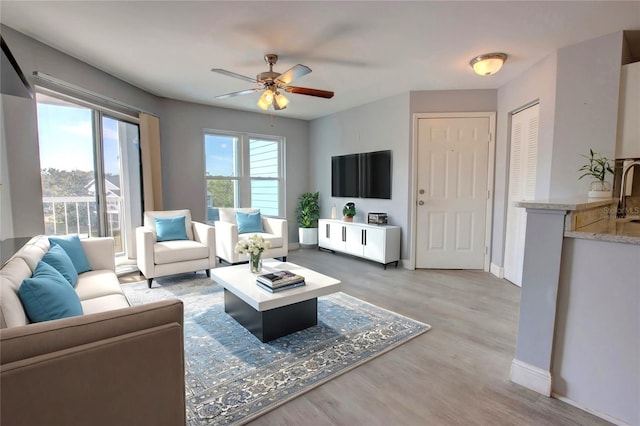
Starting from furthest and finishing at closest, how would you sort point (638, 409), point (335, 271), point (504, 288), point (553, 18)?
point (335, 271) → point (504, 288) → point (553, 18) → point (638, 409)

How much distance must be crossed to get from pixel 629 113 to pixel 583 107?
31 cm

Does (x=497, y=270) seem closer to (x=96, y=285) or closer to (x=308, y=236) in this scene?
(x=308, y=236)

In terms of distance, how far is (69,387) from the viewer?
958 millimetres

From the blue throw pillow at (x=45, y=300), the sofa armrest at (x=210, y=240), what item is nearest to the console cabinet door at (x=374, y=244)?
the sofa armrest at (x=210, y=240)

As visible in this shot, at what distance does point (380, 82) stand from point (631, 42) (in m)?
2.29

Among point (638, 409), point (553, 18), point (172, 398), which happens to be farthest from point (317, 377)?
point (553, 18)

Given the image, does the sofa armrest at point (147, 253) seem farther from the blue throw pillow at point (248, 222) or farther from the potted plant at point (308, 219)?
the potted plant at point (308, 219)

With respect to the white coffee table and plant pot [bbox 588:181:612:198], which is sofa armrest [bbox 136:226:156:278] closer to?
the white coffee table

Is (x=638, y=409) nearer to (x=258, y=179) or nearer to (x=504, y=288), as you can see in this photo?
(x=504, y=288)

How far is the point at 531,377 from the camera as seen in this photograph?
1.82 metres

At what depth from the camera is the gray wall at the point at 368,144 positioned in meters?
4.46

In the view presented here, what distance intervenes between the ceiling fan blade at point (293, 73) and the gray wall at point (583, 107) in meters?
2.38

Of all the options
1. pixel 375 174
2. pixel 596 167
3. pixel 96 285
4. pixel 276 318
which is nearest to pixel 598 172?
pixel 596 167

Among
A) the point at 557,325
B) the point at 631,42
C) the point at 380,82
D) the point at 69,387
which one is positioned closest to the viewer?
the point at 69,387
